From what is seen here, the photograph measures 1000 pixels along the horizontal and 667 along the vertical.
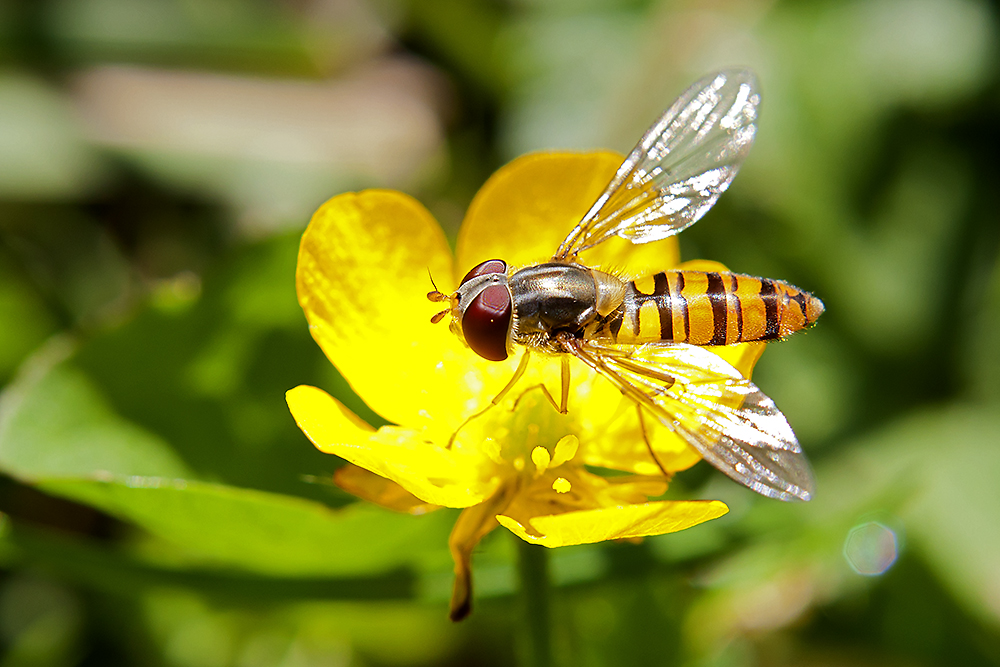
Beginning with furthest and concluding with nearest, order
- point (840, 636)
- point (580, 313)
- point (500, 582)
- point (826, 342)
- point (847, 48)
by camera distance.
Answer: point (847, 48) → point (826, 342) → point (840, 636) → point (500, 582) → point (580, 313)

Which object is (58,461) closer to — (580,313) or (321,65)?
(580,313)

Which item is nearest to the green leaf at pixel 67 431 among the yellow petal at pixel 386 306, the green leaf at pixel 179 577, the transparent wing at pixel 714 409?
the green leaf at pixel 179 577

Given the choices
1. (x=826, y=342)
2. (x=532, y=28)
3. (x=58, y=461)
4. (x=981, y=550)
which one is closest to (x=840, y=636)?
(x=981, y=550)

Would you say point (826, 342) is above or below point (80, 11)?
below

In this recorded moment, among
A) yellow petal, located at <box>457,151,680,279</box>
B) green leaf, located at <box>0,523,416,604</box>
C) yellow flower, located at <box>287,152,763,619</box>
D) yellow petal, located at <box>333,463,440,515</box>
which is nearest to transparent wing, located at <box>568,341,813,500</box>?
yellow flower, located at <box>287,152,763,619</box>

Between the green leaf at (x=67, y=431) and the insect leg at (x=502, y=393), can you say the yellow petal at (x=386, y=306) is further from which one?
the green leaf at (x=67, y=431)

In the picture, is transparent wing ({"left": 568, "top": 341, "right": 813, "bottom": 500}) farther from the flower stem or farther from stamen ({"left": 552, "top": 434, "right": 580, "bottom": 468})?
the flower stem
